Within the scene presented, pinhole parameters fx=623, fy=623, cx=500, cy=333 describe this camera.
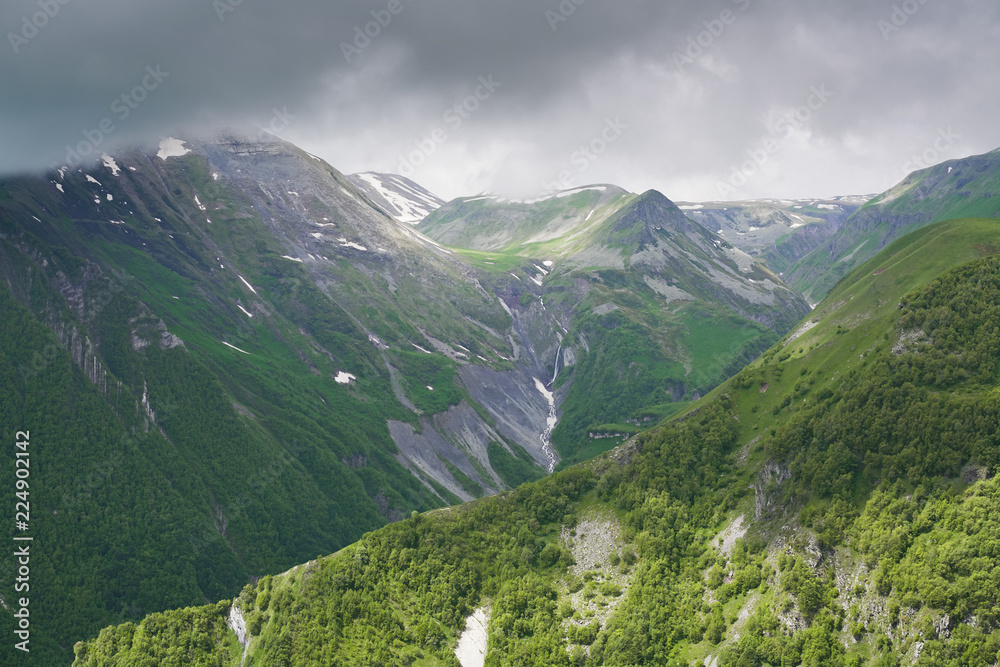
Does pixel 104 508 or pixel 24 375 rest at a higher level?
pixel 24 375

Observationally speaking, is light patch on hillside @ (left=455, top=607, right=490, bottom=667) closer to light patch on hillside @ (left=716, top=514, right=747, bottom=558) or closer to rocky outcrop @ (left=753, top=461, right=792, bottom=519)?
Answer: light patch on hillside @ (left=716, top=514, right=747, bottom=558)

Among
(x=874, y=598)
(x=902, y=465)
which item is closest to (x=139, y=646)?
(x=874, y=598)

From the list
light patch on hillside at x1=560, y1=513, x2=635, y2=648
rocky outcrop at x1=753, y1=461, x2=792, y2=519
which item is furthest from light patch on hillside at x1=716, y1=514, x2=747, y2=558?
light patch on hillside at x1=560, y1=513, x2=635, y2=648

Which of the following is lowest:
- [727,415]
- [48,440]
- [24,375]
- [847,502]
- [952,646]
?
[952,646]

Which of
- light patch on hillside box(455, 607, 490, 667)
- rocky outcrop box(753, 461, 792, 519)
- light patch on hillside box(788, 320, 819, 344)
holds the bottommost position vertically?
light patch on hillside box(455, 607, 490, 667)

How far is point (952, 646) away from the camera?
2140 inches

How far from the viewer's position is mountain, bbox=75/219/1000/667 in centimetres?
6347

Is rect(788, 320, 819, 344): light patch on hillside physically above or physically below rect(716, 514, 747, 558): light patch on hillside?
above

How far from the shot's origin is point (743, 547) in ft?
265

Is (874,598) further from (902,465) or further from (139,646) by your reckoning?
(139,646)

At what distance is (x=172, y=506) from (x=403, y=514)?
214 feet

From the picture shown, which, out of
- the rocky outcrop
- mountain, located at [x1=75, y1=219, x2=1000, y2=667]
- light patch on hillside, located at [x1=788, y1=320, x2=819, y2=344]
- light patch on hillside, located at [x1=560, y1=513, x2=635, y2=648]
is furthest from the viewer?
light patch on hillside, located at [x1=788, y1=320, x2=819, y2=344]

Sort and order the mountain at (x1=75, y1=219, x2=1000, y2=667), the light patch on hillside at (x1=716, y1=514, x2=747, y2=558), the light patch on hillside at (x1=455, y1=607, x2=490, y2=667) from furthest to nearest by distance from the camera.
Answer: the light patch on hillside at (x1=455, y1=607, x2=490, y2=667) < the light patch on hillside at (x1=716, y1=514, x2=747, y2=558) < the mountain at (x1=75, y1=219, x2=1000, y2=667)

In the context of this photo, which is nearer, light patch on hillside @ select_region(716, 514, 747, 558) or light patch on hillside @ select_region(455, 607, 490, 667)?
light patch on hillside @ select_region(716, 514, 747, 558)
